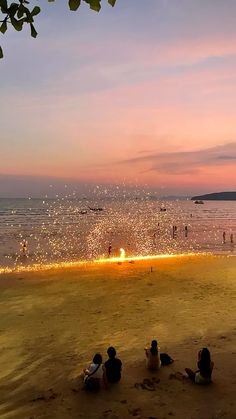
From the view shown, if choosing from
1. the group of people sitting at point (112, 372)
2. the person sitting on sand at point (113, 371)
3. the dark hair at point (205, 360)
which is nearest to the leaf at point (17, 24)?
the group of people sitting at point (112, 372)

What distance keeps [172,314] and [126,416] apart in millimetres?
9703

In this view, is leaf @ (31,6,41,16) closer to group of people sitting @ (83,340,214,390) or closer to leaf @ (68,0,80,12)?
leaf @ (68,0,80,12)

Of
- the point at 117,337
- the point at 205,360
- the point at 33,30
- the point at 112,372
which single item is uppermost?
the point at 33,30

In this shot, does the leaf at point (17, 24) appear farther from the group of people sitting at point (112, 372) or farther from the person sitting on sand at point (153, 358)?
the person sitting on sand at point (153, 358)

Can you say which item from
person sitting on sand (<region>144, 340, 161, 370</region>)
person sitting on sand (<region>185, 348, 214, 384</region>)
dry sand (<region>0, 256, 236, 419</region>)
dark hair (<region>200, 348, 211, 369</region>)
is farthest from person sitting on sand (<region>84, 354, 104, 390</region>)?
dark hair (<region>200, 348, 211, 369</region>)

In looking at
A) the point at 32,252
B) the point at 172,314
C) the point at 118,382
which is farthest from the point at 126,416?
the point at 32,252

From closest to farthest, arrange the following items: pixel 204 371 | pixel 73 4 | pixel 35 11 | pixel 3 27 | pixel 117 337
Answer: pixel 73 4 → pixel 35 11 → pixel 3 27 → pixel 204 371 → pixel 117 337

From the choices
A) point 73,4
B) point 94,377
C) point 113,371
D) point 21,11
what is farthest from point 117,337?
point 73,4

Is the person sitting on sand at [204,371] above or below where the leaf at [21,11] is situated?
below

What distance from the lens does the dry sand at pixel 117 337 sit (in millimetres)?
9430

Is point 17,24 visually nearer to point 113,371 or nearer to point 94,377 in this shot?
point 94,377

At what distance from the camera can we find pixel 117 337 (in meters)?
15.1

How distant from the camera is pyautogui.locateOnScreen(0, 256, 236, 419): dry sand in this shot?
30.9 feet

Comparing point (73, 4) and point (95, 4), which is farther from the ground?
point (95, 4)
